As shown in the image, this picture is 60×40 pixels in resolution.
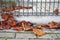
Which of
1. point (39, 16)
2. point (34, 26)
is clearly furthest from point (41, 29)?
point (39, 16)

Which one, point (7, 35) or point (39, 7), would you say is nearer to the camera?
point (7, 35)

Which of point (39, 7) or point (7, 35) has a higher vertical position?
point (39, 7)

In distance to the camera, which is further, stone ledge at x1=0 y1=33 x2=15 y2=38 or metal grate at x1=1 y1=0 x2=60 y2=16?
metal grate at x1=1 y1=0 x2=60 y2=16

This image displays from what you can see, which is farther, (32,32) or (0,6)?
(0,6)

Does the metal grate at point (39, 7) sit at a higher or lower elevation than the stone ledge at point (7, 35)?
higher

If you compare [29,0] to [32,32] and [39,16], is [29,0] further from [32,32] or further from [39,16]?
[32,32]

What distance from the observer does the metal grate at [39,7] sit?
6.79 m

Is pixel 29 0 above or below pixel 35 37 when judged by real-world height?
above

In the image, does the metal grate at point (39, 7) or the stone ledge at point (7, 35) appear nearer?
the stone ledge at point (7, 35)

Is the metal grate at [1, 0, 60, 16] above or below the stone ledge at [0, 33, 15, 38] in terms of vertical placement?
above

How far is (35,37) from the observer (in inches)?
220

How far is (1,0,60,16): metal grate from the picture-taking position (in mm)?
6789

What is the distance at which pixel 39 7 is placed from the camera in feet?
22.7

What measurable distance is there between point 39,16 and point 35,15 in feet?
0.43
